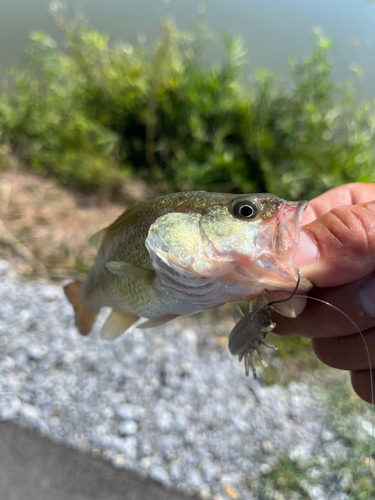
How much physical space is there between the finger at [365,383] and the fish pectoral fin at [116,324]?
107 cm

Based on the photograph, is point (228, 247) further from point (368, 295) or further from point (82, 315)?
point (82, 315)

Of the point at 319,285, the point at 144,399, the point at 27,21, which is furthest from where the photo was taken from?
the point at 27,21

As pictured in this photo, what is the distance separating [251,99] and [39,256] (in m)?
2.95

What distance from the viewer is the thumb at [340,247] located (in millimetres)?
1180

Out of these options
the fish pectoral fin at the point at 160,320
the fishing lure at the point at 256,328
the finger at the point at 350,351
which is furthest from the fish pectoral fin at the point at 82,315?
the finger at the point at 350,351

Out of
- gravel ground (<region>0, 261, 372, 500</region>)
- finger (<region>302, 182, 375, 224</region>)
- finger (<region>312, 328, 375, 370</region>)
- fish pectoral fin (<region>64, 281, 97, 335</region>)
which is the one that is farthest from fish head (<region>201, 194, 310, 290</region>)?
gravel ground (<region>0, 261, 372, 500</region>)

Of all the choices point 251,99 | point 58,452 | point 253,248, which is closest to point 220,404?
point 58,452

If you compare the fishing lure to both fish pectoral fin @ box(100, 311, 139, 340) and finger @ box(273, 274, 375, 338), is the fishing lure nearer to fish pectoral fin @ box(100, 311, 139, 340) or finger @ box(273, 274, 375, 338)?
finger @ box(273, 274, 375, 338)

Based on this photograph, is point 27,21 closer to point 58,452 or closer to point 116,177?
point 116,177

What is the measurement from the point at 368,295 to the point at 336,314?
15 centimetres

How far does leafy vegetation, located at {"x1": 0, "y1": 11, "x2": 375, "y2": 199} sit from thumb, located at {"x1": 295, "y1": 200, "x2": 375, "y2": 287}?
8.58 feet

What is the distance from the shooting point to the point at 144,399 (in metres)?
2.86

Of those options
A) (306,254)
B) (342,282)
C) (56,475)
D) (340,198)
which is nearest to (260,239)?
(306,254)

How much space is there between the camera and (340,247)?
3.88 feet
